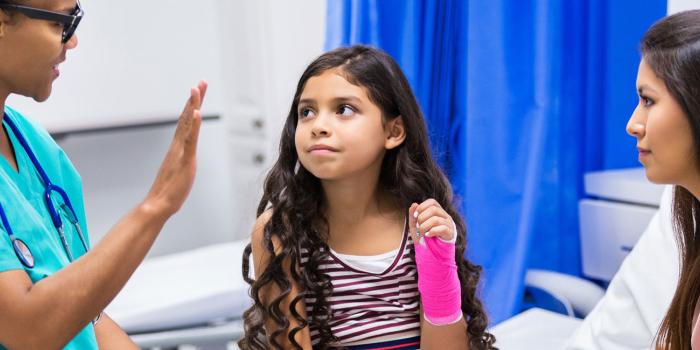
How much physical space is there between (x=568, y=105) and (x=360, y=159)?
113cm

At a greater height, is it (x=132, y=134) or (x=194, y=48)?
(x=194, y=48)

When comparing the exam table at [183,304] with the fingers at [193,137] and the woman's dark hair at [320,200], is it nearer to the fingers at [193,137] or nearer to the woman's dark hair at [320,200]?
the woman's dark hair at [320,200]

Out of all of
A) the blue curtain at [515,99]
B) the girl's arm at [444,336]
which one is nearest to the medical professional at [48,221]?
the girl's arm at [444,336]

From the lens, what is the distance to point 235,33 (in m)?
2.72

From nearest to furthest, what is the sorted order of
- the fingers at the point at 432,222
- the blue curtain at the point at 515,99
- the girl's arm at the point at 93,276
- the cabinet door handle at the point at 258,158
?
1. the girl's arm at the point at 93,276
2. the fingers at the point at 432,222
3. the blue curtain at the point at 515,99
4. the cabinet door handle at the point at 258,158

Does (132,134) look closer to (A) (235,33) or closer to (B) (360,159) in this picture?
(A) (235,33)

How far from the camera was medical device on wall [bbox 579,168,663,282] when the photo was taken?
202 cm

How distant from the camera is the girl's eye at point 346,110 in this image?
1.35 meters

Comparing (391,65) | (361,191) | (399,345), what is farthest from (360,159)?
(399,345)

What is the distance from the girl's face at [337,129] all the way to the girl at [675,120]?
448 millimetres

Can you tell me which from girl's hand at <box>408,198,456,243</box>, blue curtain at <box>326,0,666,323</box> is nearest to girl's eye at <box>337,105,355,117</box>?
girl's hand at <box>408,198,456,243</box>

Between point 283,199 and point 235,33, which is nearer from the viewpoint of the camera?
point 283,199

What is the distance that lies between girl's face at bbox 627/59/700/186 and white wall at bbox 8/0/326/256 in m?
1.48

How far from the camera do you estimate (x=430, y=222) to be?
1.27 meters
